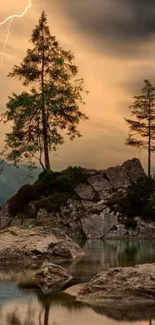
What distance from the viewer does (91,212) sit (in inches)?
1631

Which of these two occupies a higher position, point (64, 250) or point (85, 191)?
point (85, 191)

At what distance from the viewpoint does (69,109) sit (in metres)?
53.5

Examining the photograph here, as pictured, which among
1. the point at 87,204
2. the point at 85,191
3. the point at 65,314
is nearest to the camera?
the point at 65,314

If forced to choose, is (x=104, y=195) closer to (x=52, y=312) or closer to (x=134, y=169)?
(x=134, y=169)

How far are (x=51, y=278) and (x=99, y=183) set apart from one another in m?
31.3

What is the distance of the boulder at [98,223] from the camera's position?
3959 cm

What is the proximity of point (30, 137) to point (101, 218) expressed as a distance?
1572cm

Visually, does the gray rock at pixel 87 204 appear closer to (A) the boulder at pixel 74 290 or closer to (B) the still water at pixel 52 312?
(B) the still water at pixel 52 312

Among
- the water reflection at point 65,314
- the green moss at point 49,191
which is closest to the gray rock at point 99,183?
the green moss at point 49,191

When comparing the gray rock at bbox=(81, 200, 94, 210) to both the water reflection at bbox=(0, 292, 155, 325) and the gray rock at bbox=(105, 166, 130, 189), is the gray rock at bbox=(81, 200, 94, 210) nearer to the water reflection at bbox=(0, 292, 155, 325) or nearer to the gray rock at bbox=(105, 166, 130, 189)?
the gray rock at bbox=(105, 166, 130, 189)

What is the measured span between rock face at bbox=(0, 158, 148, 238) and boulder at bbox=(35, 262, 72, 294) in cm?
2473

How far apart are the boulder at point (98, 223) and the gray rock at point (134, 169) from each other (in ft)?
21.6

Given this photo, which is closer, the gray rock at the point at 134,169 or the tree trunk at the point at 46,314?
the tree trunk at the point at 46,314

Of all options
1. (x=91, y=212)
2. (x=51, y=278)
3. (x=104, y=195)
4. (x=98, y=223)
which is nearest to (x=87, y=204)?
(x=91, y=212)
